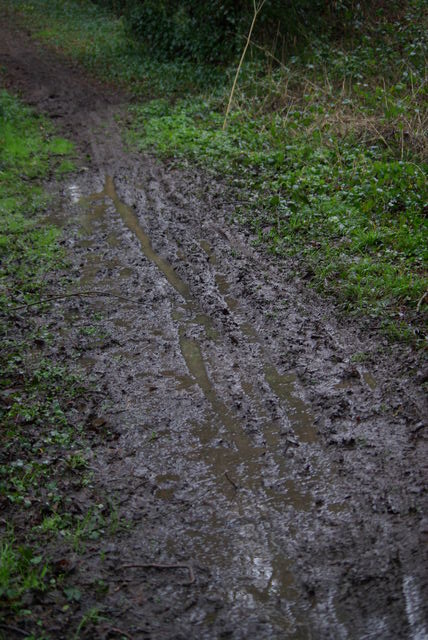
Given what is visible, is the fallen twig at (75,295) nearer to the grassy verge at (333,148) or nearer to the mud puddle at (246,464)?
the mud puddle at (246,464)

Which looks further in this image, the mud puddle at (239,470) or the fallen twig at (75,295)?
the fallen twig at (75,295)

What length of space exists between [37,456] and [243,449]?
1.43m

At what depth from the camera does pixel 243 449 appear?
14.5 ft

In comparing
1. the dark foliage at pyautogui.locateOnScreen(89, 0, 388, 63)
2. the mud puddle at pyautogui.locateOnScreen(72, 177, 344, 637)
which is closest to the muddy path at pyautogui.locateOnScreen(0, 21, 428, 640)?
the mud puddle at pyautogui.locateOnScreen(72, 177, 344, 637)

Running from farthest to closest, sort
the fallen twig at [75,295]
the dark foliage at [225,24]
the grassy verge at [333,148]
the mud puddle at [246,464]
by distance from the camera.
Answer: the dark foliage at [225,24]
the grassy verge at [333,148]
the fallen twig at [75,295]
the mud puddle at [246,464]

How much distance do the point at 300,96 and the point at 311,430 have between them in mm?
7876

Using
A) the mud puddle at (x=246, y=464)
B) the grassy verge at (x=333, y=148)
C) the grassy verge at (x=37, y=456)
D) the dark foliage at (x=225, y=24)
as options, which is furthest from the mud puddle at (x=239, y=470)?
the dark foliage at (x=225, y=24)

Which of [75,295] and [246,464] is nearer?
[246,464]

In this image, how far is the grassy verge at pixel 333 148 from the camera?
6.36m

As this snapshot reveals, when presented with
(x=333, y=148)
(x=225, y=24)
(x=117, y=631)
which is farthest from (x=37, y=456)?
(x=225, y=24)

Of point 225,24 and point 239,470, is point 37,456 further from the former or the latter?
point 225,24

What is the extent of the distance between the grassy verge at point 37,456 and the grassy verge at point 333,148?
8.62 ft

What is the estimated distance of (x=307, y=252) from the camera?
6.88m

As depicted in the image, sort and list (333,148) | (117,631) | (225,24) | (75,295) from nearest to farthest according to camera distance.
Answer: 1. (117,631)
2. (75,295)
3. (333,148)
4. (225,24)
